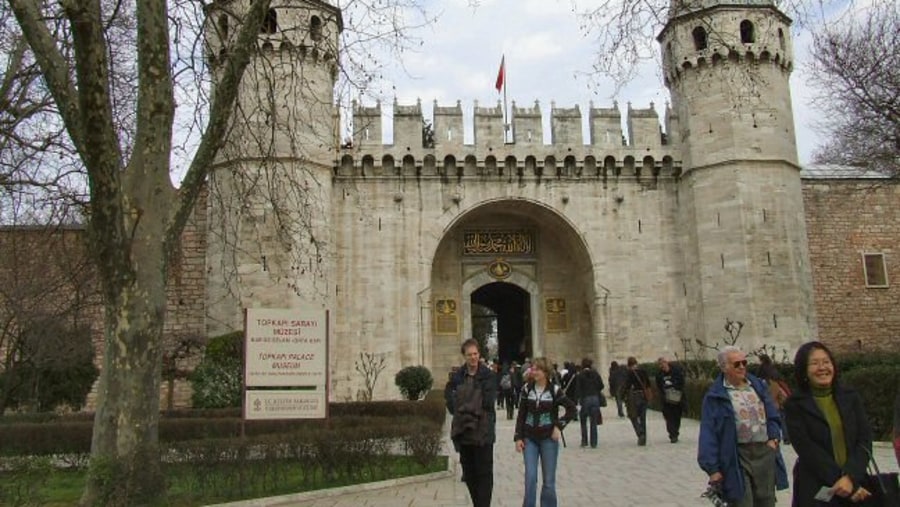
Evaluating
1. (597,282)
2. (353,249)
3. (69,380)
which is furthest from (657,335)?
(69,380)

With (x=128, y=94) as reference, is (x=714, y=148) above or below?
above

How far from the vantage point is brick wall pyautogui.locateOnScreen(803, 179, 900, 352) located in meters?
25.3

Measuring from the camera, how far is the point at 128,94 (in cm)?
1125

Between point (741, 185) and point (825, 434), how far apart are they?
2006 centimetres

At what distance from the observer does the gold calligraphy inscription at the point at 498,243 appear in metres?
25.8

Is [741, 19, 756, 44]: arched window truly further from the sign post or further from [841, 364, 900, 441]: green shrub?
the sign post

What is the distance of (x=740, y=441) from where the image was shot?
4.63 meters

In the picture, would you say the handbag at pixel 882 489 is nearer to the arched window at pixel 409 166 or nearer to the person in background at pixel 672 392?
the person in background at pixel 672 392

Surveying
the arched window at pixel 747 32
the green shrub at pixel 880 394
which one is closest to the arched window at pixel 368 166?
the arched window at pixel 747 32

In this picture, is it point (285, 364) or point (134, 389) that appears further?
point (285, 364)

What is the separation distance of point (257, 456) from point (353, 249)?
48.9 ft

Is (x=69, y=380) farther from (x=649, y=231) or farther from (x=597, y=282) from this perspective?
(x=649, y=231)

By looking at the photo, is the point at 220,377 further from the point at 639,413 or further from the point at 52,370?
the point at 639,413

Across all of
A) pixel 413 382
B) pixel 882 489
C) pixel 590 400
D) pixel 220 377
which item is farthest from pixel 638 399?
pixel 220 377
